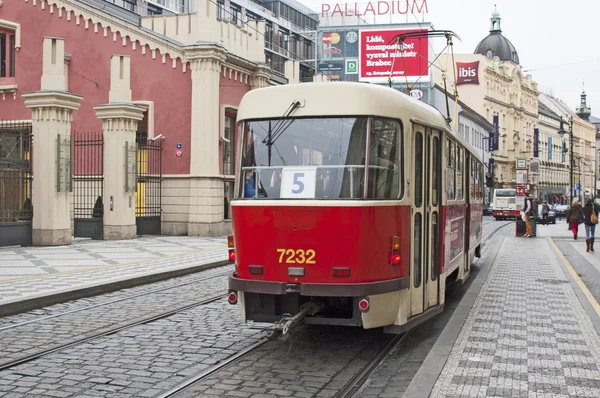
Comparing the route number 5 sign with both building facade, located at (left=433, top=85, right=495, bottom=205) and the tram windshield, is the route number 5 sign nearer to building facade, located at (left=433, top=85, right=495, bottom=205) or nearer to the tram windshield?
the tram windshield

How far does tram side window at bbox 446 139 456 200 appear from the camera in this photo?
10.3 m

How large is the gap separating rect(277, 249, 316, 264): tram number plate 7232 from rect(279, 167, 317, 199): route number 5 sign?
1.84 feet

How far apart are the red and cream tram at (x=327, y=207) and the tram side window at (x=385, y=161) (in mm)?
12

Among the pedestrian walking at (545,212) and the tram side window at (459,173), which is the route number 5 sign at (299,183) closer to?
the tram side window at (459,173)

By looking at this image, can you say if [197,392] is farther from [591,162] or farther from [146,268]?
[591,162]

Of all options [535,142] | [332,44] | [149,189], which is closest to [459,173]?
[149,189]

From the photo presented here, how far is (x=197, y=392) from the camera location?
6301mm

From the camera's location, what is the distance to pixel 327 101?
25.2 ft

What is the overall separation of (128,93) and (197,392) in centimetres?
1914

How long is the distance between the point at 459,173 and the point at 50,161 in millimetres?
12811

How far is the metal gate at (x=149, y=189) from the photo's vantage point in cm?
2622

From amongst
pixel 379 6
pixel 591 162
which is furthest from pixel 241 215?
pixel 591 162

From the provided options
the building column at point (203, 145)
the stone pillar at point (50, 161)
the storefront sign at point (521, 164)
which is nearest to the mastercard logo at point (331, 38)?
the storefront sign at point (521, 164)

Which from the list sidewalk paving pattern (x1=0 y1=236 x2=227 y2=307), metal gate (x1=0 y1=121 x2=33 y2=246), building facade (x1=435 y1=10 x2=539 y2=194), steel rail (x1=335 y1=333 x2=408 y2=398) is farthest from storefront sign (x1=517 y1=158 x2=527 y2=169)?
building facade (x1=435 y1=10 x2=539 y2=194)
